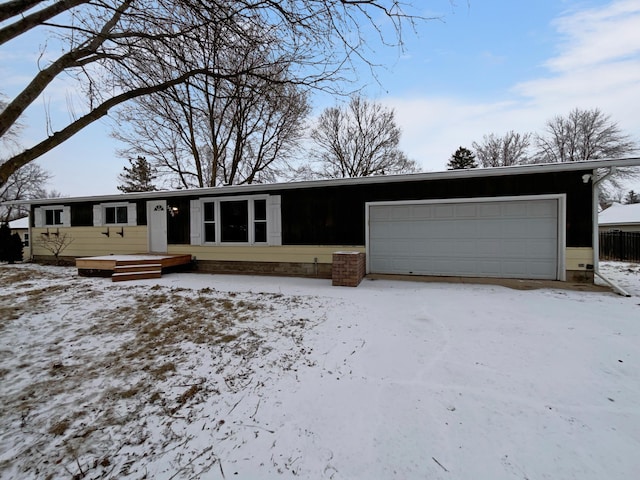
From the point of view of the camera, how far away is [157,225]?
399 inches

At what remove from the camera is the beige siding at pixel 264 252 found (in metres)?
8.29

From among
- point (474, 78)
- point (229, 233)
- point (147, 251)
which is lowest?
point (147, 251)

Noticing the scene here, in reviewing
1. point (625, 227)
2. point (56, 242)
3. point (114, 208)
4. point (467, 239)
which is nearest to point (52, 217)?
point (56, 242)

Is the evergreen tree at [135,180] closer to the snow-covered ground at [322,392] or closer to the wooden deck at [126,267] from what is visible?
the wooden deck at [126,267]

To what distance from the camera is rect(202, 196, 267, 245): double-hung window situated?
356 inches

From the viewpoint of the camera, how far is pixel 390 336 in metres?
3.65

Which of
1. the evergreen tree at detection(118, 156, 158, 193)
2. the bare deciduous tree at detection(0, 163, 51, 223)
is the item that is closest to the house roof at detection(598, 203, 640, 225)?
the evergreen tree at detection(118, 156, 158, 193)

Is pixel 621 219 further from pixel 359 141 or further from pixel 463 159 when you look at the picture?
pixel 359 141

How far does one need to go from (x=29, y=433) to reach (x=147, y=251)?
9143 millimetres

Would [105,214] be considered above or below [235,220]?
above

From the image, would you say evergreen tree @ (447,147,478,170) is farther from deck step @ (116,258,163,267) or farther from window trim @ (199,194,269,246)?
deck step @ (116,258,163,267)

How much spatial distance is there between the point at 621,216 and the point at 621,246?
6.71 metres

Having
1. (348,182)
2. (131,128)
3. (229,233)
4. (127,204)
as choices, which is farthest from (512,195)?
(131,128)

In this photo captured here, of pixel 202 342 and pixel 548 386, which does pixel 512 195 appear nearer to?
pixel 548 386
